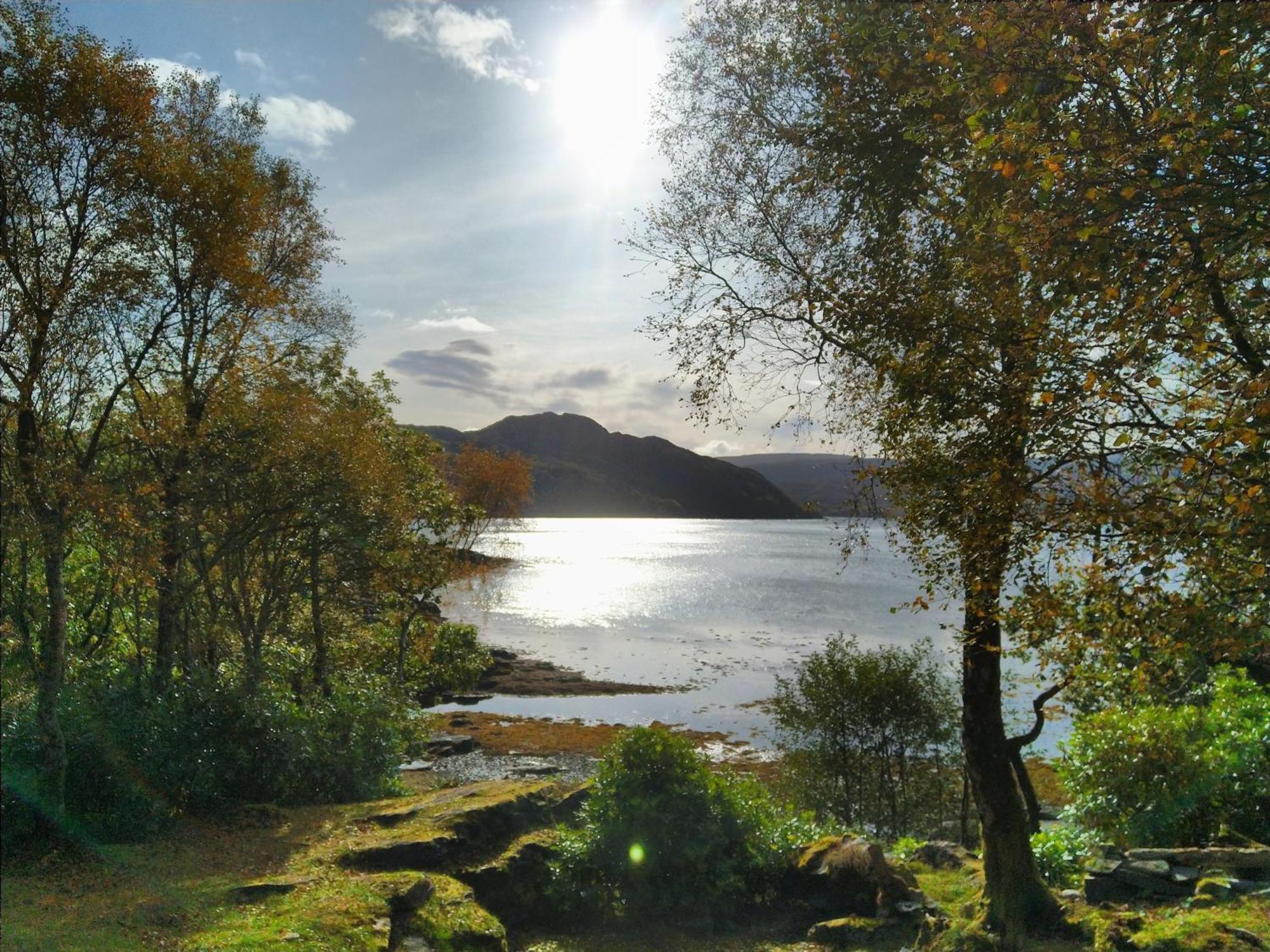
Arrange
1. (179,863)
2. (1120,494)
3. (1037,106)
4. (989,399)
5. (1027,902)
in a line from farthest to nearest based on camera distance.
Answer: (1027,902)
(179,863)
(989,399)
(1120,494)
(1037,106)

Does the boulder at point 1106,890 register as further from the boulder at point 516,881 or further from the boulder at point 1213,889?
the boulder at point 516,881

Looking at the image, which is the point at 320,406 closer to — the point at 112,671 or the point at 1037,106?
the point at 112,671

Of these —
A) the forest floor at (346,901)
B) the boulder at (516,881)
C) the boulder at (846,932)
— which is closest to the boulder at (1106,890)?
the forest floor at (346,901)

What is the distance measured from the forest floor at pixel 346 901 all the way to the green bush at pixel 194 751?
1.84ft

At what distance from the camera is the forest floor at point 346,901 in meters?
7.01

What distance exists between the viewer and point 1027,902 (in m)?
9.60

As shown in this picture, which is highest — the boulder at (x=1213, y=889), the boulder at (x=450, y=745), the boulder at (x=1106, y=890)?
the boulder at (x=1213, y=889)

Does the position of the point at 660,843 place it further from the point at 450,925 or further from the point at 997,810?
the point at 997,810

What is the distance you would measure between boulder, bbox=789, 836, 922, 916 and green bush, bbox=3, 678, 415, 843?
7.17 meters

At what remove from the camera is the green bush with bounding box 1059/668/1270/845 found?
10.8 meters

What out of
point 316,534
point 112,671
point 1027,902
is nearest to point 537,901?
point 1027,902

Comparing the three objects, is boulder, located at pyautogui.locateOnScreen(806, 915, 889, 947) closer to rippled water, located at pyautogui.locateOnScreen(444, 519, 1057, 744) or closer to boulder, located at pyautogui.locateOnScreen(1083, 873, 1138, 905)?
boulder, located at pyautogui.locateOnScreen(1083, 873, 1138, 905)

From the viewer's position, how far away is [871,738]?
25359mm

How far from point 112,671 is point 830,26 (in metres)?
13.8
